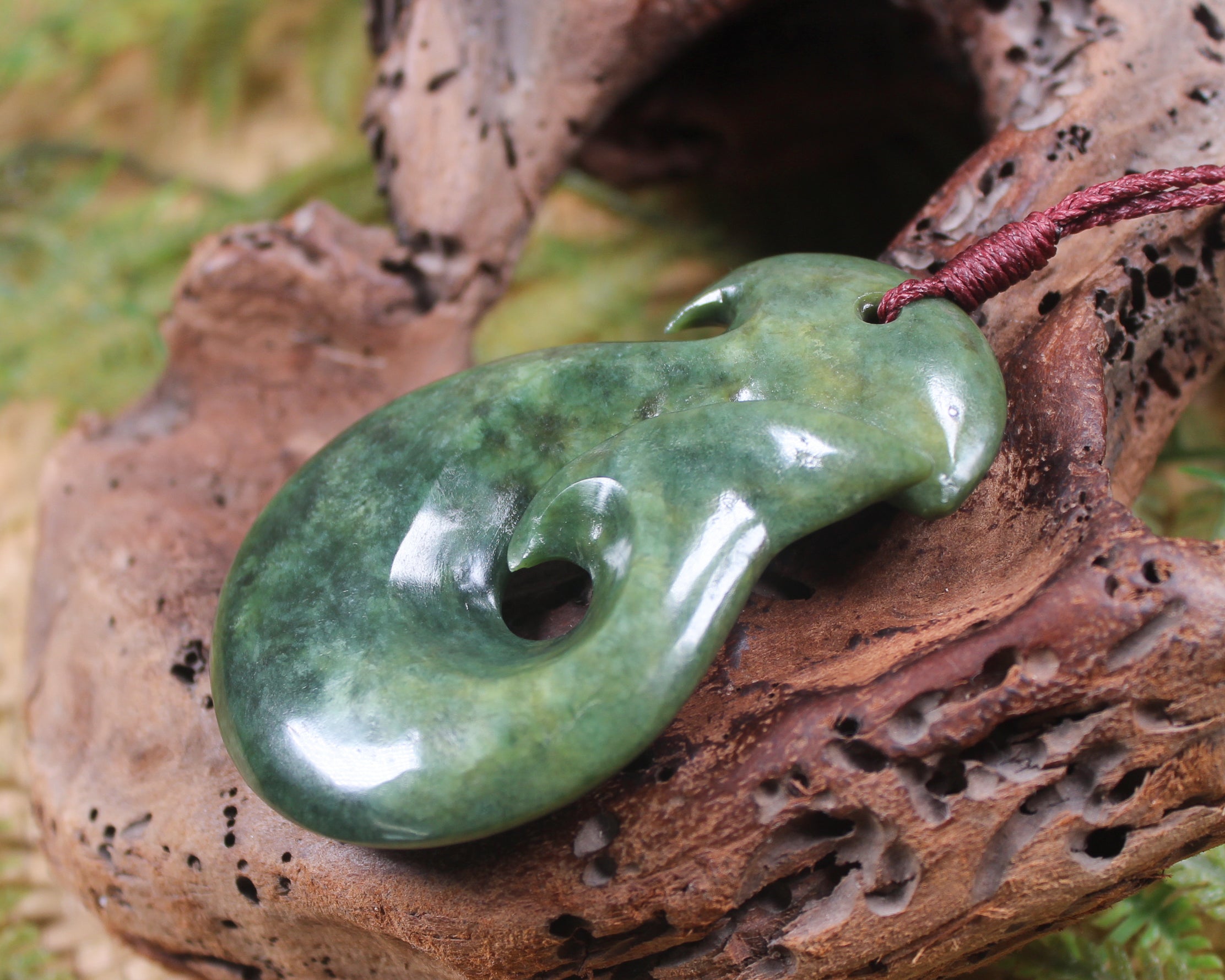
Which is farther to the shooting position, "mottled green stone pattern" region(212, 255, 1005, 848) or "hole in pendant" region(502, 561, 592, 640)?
"hole in pendant" region(502, 561, 592, 640)

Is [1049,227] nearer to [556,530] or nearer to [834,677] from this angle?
[834,677]

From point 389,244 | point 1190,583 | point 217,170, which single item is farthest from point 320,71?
point 1190,583

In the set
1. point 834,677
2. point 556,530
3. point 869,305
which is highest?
point 869,305

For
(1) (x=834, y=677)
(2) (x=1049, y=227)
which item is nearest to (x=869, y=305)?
(2) (x=1049, y=227)

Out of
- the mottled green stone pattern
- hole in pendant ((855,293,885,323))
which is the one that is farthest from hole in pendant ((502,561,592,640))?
hole in pendant ((855,293,885,323))

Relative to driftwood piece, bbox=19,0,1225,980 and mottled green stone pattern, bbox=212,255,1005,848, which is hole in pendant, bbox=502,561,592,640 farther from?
driftwood piece, bbox=19,0,1225,980

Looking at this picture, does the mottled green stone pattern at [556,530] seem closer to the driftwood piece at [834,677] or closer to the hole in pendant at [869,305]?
the hole in pendant at [869,305]
